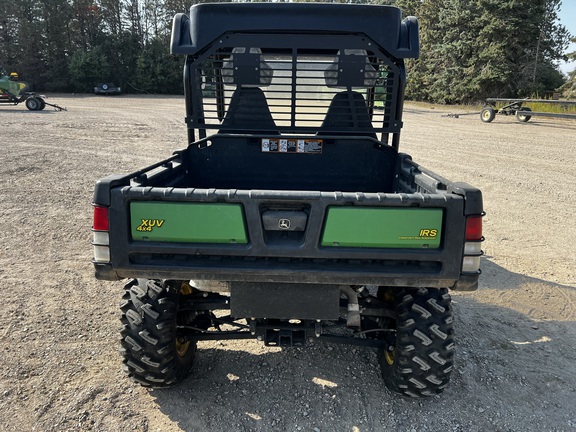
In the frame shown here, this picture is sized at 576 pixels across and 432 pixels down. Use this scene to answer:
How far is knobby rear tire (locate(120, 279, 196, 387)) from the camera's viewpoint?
2.83 meters

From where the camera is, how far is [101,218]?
8.09ft

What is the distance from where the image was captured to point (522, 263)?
534 cm

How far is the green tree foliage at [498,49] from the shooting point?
2698cm

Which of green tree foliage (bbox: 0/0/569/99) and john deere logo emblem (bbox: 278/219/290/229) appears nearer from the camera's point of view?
john deere logo emblem (bbox: 278/219/290/229)

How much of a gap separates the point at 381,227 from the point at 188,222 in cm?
104

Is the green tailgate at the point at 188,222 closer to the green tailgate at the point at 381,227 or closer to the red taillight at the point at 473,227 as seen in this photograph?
the green tailgate at the point at 381,227

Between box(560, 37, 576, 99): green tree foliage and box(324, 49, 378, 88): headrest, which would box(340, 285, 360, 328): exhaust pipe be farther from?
box(560, 37, 576, 99): green tree foliage

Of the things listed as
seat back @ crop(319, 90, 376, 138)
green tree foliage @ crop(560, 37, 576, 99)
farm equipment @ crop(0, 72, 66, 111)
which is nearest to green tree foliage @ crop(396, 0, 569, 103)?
green tree foliage @ crop(560, 37, 576, 99)

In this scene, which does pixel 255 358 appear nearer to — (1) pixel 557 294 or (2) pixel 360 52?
(2) pixel 360 52

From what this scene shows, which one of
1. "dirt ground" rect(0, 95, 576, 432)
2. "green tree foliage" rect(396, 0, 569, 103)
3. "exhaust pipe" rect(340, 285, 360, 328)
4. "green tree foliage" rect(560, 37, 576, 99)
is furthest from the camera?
"green tree foliage" rect(396, 0, 569, 103)

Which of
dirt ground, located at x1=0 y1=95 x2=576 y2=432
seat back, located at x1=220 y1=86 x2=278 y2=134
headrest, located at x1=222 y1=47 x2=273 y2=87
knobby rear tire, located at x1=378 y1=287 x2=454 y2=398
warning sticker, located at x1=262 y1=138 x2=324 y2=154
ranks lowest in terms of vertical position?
dirt ground, located at x1=0 y1=95 x2=576 y2=432

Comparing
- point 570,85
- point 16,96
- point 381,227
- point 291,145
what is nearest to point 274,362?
point 381,227

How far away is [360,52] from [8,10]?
151ft

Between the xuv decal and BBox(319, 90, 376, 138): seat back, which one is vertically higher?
BBox(319, 90, 376, 138): seat back
